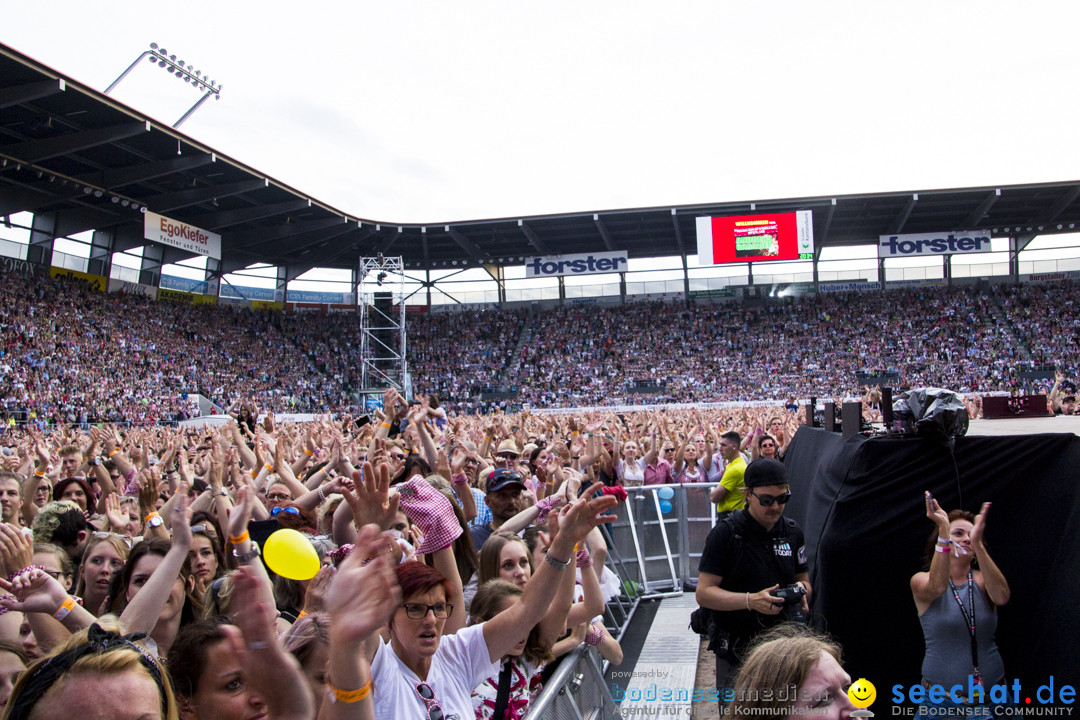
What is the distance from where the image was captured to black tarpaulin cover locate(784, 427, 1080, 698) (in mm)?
4316

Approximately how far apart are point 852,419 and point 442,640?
391 cm

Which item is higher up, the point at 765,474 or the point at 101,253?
the point at 101,253

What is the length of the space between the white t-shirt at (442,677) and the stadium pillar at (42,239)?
35.3 m

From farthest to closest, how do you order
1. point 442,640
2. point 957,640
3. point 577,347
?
point 577,347 < point 957,640 < point 442,640

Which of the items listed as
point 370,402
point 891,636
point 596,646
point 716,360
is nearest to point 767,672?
point 596,646

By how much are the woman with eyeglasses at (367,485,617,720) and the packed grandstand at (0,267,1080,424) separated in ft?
96.8

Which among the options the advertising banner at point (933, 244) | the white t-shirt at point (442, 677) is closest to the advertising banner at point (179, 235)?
the white t-shirt at point (442, 677)

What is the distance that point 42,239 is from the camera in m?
31.2

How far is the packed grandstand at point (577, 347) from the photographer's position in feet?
103

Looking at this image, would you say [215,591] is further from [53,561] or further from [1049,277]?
[1049,277]

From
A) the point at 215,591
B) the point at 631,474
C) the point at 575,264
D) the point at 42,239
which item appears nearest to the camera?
the point at 215,591

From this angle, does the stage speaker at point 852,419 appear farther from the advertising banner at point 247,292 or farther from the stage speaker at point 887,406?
the advertising banner at point 247,292

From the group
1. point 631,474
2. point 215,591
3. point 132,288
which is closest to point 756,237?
point 631,474

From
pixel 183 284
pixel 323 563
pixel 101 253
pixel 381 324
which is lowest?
pixel 323 563
